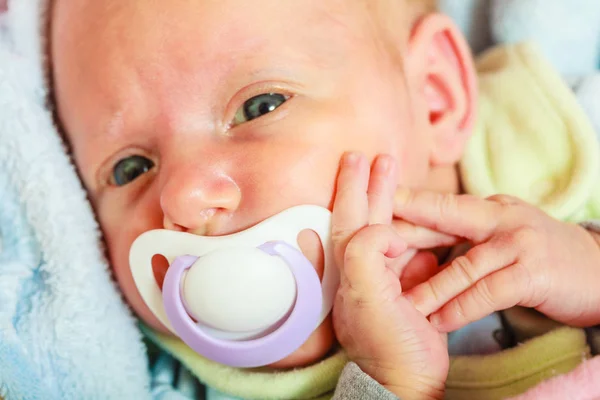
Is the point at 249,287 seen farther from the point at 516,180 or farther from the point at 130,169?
the point at 516,180

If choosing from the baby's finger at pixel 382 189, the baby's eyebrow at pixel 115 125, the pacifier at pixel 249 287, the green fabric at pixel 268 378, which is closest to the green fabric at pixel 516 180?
the green fabric at pixel 268 378

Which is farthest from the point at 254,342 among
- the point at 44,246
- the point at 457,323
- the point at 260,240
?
the point at 44,246

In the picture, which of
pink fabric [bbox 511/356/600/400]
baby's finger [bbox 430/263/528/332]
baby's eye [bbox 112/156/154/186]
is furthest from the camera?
baby's eye [bbox 112/156/154/186]

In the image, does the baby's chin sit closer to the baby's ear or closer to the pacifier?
the pacifier

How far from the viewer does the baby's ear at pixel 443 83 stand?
1089mm

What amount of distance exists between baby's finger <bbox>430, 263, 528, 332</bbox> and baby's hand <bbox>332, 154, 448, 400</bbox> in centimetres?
2

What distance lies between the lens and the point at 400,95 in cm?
100

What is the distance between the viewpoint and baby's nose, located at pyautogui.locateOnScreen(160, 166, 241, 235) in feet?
2.72

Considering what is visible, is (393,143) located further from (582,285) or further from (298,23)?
(582,285)

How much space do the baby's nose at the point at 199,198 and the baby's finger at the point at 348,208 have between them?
129 millimetres

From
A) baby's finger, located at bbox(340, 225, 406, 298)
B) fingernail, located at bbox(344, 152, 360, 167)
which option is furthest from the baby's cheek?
fingernail, located at bbox(344, 152, 360, 167)

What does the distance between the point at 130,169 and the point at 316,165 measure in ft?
1.02

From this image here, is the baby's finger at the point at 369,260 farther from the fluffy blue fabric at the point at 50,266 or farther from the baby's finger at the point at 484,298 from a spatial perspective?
the fluffy blue fabric at the point at 50,266

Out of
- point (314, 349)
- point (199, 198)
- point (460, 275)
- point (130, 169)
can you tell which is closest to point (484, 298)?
point (460, 275)
